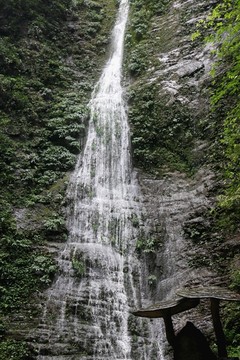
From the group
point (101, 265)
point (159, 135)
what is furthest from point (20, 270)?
point (159, 135)

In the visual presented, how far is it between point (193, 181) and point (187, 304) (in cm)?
825

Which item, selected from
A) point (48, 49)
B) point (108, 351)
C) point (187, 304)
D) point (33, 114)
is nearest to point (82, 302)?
point (108, 351)

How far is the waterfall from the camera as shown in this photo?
8.33 meters

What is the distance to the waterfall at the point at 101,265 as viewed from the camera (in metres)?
8.33

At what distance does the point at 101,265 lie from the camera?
398 inches

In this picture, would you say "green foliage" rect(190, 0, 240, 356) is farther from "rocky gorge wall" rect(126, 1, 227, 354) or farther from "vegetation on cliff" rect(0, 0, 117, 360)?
"vegetation on cliff" rect(0, 0, 117, 360)

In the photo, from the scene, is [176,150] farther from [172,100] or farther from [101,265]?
[101,265]

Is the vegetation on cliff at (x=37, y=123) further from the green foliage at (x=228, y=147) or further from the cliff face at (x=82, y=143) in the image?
the green foliage at (x=228, y=147)

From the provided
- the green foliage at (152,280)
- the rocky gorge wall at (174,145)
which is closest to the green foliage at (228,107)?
the rocky gorge wall at (174,145)

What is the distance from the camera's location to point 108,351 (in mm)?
8211

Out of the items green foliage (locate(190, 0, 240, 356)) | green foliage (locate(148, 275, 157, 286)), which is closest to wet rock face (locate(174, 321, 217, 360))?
green foliage (locate(190, 0, 240, 356))

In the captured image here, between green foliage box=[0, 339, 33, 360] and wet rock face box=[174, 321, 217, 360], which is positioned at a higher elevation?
wet rock face box=[174, 321, 217, 360]

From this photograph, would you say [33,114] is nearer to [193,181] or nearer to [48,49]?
[48,49]

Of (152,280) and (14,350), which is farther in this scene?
(152,280)
